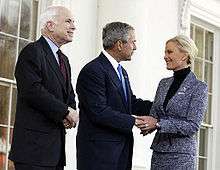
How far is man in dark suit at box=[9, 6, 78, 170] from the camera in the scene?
439 centimetres

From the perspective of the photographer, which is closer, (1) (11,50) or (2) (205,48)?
(1) (11,50)

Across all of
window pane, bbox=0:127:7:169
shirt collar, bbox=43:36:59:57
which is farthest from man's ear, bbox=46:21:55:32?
window pane, bbox=0:127:7:169

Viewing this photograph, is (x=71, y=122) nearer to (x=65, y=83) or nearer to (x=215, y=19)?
(x=65, y=83)

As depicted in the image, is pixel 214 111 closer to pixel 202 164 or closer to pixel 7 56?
pixel 202 164

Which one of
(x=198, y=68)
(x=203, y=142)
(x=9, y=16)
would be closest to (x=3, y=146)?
(x=9, y=16)

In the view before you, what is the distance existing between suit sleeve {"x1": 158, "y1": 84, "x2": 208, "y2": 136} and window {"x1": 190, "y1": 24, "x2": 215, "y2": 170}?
14.9 feet

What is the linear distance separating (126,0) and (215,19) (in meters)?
2.34

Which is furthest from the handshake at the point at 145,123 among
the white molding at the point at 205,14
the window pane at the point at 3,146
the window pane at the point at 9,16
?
the white molding at the point at 205,14

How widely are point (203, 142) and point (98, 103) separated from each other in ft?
17.2

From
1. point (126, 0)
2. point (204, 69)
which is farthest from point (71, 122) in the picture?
point (204, 69)

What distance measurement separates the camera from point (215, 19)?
973 cm

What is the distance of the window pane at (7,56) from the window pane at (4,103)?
137 mm

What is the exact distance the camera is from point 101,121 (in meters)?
4.76

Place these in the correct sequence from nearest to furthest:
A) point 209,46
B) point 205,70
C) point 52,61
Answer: point 52,61 < point 205,70 < point 209,46
